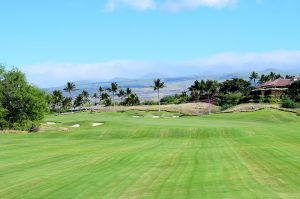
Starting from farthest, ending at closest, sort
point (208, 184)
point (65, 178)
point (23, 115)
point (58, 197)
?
point (23, 115), point (65, 178), point (208, 184), point (58, 197)

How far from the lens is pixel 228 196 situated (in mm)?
15602

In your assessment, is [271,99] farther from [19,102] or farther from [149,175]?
[149,175]

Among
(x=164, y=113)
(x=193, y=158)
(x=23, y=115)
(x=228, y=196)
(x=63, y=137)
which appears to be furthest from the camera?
(x=164, y=113)

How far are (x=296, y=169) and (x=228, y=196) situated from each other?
23.5 ft

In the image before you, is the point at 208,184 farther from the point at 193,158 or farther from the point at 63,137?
the point at 63,137

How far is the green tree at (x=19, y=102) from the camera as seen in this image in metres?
83.7

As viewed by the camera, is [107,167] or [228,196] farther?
[107,167]

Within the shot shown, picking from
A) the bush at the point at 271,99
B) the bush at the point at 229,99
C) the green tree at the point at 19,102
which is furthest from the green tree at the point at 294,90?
the green tree at the point at 19,102

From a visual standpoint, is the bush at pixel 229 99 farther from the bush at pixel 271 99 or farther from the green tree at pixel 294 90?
the green tree at pixel 294 90

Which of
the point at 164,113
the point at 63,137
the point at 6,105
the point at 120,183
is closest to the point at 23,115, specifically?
the point at 6,105

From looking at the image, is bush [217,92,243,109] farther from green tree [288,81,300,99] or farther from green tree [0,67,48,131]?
green tree [0,67,48,131]

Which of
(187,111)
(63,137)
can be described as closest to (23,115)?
(63,137)

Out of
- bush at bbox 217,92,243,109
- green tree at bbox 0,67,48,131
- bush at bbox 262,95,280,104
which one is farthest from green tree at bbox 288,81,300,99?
green tree at bbox 0,67,48,131

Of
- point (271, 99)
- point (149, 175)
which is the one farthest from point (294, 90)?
point (149, 175)
